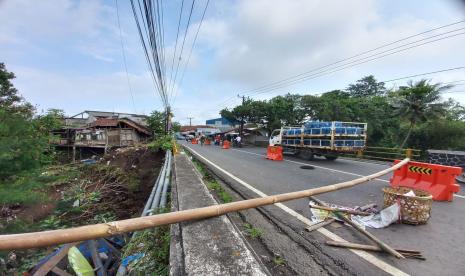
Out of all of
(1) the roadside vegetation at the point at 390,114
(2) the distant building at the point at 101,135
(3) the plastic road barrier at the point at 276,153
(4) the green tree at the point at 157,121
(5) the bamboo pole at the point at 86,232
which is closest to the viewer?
(5) the bamboo pole at the point at 86,232

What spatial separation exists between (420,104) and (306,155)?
14208 mm

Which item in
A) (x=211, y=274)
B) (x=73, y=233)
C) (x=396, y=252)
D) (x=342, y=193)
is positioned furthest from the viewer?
(x=342, y=193)

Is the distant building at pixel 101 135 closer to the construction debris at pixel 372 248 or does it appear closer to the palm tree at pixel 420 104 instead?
the palm tree at pixel 420 104

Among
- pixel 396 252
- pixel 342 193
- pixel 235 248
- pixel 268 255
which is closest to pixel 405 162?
pixel 342 193

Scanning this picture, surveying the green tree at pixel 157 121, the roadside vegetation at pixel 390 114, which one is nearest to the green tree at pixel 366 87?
the roadside vegetation at pixel 390 114

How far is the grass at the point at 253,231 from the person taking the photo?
3.78m

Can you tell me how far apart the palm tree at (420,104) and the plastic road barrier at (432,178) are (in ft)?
57.7

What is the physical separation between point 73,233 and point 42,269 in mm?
1873

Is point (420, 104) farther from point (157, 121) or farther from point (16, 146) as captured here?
point (157, 121)

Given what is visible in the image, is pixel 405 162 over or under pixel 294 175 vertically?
over

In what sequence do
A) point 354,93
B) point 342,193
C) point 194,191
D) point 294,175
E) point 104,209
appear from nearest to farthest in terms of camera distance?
point 194,191 < point 342,193 < point 104,209 < point 294,175 < point 354,93

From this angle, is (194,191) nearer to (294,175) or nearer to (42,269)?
(42,269)

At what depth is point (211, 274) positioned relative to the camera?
198 centimetres

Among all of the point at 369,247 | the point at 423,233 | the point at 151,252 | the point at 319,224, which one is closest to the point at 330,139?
the point at 423,233
